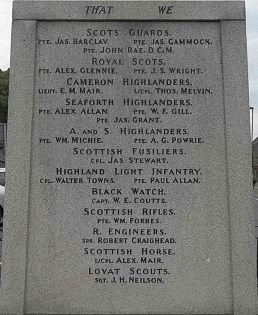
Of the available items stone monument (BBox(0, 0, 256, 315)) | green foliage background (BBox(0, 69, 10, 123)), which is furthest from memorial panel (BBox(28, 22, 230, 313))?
green foliage background (BBox(0, 69, 10, 123))

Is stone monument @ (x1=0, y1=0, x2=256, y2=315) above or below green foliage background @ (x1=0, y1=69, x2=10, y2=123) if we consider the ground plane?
below

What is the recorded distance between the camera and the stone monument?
178 inches

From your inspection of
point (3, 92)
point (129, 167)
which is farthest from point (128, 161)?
point (3, 92)

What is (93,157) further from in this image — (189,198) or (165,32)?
(165,32)

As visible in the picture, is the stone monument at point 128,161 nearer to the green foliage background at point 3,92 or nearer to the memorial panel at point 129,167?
the memorial panel at point 129,167

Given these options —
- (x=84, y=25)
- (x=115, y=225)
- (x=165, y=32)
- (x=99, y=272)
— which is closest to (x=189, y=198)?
(x=115, y=225)

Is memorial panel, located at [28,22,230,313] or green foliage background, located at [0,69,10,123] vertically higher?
green foliage background, located at [0,69,10,123]

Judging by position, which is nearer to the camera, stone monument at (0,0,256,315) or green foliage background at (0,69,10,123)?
stone monument at (0,0,256,315)

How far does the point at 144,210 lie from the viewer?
4652mm

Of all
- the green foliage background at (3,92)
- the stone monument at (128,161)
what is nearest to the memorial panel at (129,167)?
the stone monument at (128,161)

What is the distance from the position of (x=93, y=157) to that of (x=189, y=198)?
106cm

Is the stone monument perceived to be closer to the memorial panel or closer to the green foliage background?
the memorial panel

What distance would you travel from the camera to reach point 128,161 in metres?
4.70

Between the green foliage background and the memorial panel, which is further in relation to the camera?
the green foliage background
